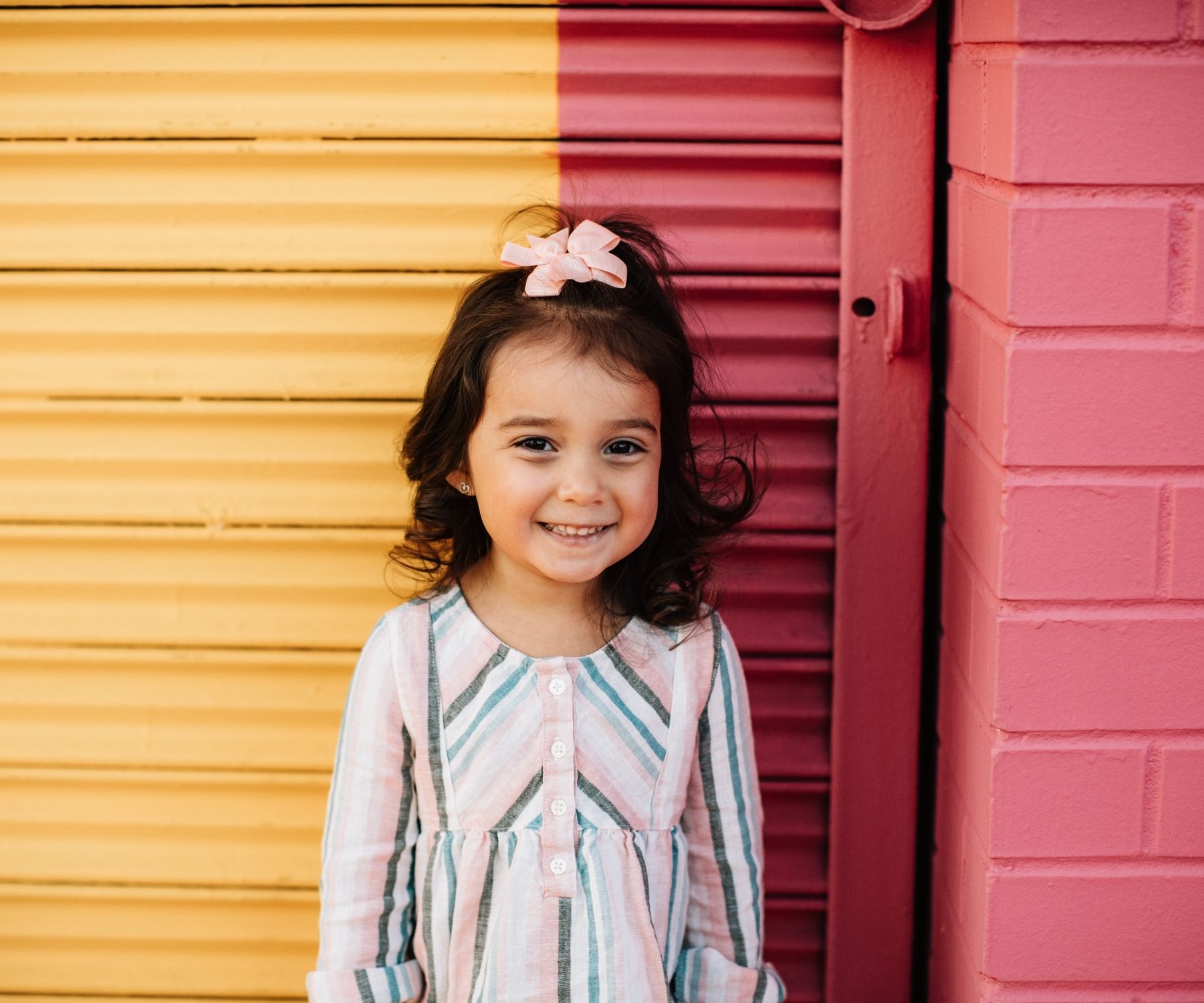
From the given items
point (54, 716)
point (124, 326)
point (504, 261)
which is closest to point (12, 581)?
point (54, 716)

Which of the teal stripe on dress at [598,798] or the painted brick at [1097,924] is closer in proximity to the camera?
the painted brick at [1097,924]

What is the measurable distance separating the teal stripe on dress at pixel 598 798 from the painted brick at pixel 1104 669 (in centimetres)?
56

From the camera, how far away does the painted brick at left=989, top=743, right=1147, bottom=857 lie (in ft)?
5.68

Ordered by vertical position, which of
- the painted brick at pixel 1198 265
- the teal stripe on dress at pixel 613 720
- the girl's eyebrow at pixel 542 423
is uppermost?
the painted brick at pixel 1198 265

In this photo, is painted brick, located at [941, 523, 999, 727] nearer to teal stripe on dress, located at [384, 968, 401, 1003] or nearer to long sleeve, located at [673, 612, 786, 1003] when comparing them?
long sleeve, located at [673, 612, 786, 1003]

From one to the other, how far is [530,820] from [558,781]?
2.8 inches

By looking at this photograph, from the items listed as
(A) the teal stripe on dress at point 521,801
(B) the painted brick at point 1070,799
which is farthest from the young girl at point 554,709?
(B) the painted brick at point 1070,799

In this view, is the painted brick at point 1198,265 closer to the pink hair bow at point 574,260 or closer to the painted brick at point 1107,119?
the painted brick at point 1107,119

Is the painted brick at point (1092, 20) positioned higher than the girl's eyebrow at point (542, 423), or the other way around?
the painted brick at point (1092, 20)

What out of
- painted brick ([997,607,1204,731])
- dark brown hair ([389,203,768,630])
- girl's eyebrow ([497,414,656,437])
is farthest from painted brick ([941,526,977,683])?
girl's eyebrow ([497,414,656,437])

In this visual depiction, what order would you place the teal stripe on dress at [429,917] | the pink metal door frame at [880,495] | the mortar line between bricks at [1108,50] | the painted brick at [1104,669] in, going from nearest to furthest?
the mortar line between bricks at [1108,50] → the painted brick at [1104,669] → the teal stripe on dress at [429,917] → the pink metal door frame at [880,495]

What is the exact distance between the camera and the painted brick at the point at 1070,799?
1731 millimetres

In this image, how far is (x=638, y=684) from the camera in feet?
6.37

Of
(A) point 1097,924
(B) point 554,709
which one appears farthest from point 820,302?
(A) point 1097,924
